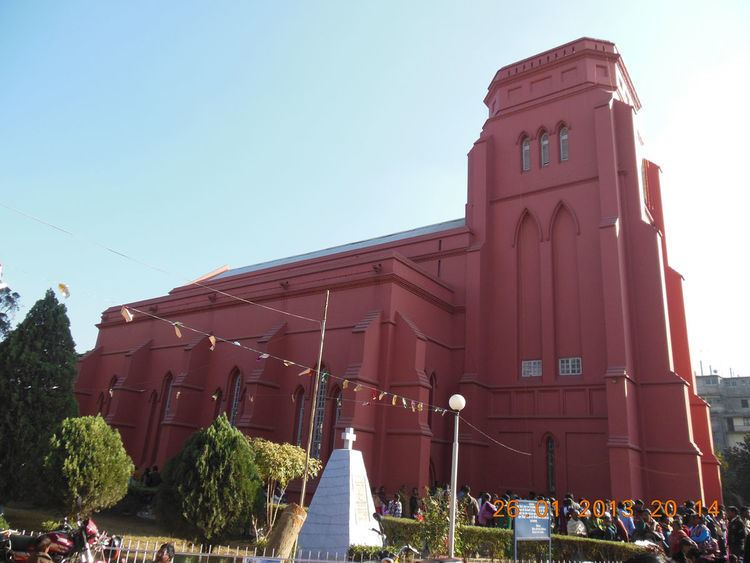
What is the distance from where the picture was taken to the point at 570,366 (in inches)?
875

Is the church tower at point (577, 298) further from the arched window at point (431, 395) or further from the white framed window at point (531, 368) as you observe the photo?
the arched window at point (431, 395)

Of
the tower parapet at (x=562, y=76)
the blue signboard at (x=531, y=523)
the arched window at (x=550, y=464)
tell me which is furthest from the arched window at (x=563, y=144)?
the blue signboard at (x=531, y=523)

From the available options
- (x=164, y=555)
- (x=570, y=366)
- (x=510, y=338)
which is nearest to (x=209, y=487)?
(x=164, y=555)

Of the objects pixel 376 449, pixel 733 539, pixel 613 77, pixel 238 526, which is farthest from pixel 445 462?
pixel 613 77

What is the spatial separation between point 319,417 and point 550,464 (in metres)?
8.92

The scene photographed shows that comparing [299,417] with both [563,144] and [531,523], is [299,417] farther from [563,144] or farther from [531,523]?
[563,144]

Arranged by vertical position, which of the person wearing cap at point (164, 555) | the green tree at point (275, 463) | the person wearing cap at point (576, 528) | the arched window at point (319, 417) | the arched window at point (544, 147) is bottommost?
the person wearing cap at point (164, 555)

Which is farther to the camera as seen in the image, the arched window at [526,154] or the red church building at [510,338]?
the arched window at [526,154]

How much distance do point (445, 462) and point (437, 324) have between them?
553cm

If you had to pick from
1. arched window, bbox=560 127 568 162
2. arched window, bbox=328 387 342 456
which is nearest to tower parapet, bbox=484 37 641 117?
arched window, bbox=560 127 568 162

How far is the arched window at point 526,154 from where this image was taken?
2656 cm

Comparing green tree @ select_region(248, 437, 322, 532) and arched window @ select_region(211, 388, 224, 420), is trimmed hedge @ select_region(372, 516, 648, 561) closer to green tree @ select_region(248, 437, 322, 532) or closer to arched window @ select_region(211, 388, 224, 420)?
green tree @ select_region(248, 437, 322, 532)

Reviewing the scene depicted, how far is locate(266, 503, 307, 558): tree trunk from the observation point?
10914mm

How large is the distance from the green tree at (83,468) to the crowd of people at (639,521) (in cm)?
782
